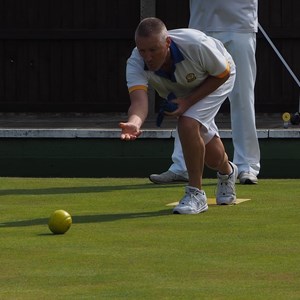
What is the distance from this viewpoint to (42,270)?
5352 millimetres

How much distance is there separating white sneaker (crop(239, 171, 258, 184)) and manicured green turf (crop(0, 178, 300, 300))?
505 millimetres

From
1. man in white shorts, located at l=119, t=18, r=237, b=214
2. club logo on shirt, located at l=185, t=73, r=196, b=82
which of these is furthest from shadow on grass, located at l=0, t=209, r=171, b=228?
club logo on shirt, located at l=185, t=73, r=196, b=82

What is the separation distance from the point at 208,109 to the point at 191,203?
0.53m

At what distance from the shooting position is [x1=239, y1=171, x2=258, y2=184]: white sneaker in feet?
30.5

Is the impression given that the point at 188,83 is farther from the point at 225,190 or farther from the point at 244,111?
the point at 244,111

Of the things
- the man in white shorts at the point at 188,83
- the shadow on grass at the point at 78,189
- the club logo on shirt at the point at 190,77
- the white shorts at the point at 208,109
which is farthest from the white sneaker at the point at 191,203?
the shadow on grass at the point at 78,189

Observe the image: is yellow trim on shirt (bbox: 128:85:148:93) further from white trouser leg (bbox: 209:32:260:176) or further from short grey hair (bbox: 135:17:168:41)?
white trouser leg (bbox: 209:32:260:176)

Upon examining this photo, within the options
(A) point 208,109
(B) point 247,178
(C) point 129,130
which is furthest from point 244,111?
(C) point 129,130

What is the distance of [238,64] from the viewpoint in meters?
9.51

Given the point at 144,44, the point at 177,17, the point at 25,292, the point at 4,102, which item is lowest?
the point at 4,102

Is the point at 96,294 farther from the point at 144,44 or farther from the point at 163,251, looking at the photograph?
the point at 144,44

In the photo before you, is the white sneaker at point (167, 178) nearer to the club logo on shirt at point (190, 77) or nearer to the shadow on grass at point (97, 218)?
the shadow on grass at point (97, 218)

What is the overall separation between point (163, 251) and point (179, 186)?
3.30 metres

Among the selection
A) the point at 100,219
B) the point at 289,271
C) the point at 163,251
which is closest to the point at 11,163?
the point at 100,219
